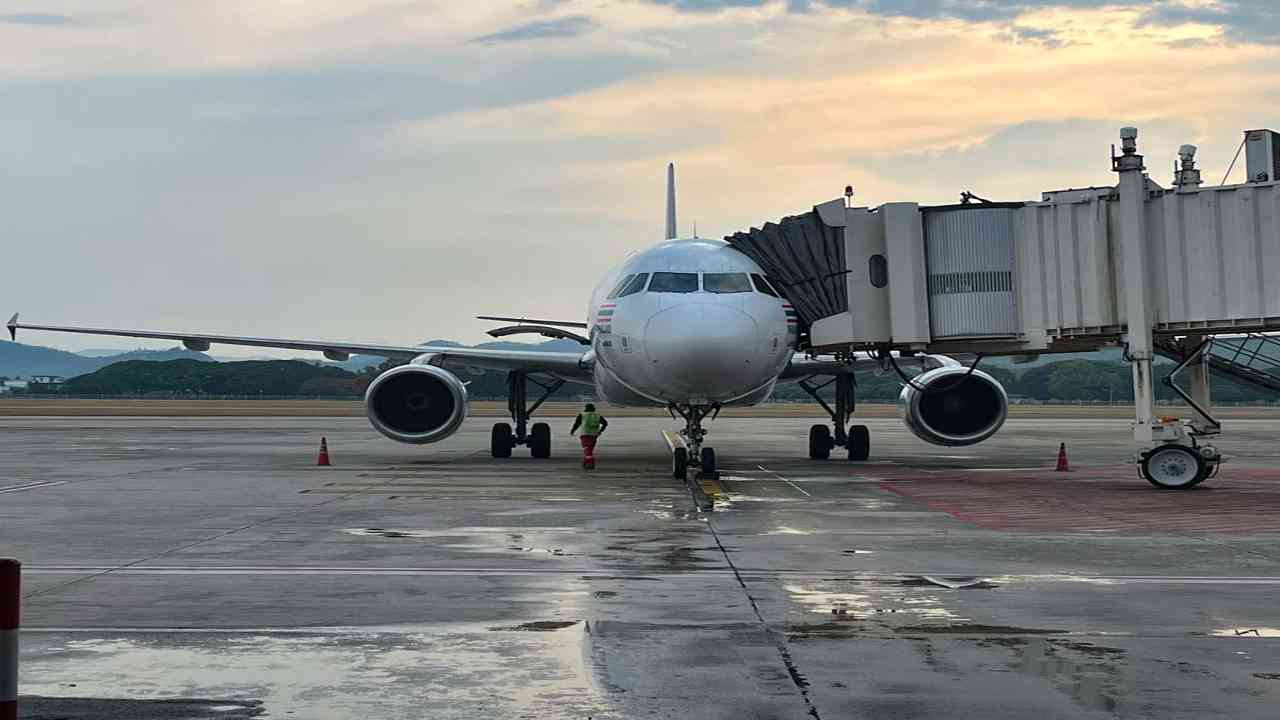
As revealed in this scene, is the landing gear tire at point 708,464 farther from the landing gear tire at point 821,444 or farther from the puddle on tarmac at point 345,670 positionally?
the puddle on tarmac at point 345,670

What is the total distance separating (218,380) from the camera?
133m

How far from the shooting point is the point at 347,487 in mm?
20094

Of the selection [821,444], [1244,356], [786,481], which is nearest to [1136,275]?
[1244,356]

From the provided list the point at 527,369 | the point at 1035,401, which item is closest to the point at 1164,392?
the point at 1035,401

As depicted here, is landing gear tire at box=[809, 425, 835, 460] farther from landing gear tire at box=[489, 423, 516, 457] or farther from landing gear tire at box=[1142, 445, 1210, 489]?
landing gear tire at box=[1142, 445, 1210, 489]

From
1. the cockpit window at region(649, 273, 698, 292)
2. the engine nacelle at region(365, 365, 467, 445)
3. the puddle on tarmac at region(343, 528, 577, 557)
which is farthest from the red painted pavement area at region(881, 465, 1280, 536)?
the engine nacelle at region(365, 365, 467, 445)

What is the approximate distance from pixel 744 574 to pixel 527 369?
709 inches

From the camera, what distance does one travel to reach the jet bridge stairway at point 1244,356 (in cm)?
2092

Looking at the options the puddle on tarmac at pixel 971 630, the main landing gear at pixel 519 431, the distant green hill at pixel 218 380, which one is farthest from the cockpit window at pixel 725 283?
the distant green hill at pixel 218 380

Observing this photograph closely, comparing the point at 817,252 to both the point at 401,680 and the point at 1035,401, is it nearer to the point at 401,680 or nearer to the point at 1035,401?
the point at 401,680

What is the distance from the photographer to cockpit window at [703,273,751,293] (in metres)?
21.3

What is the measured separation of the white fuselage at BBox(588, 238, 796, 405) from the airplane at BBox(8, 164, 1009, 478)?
0.02m

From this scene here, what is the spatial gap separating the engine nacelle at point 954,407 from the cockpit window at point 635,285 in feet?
20.0

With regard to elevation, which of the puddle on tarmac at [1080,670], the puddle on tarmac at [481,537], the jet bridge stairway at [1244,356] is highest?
the jet bridge stairway at [1244,356]
